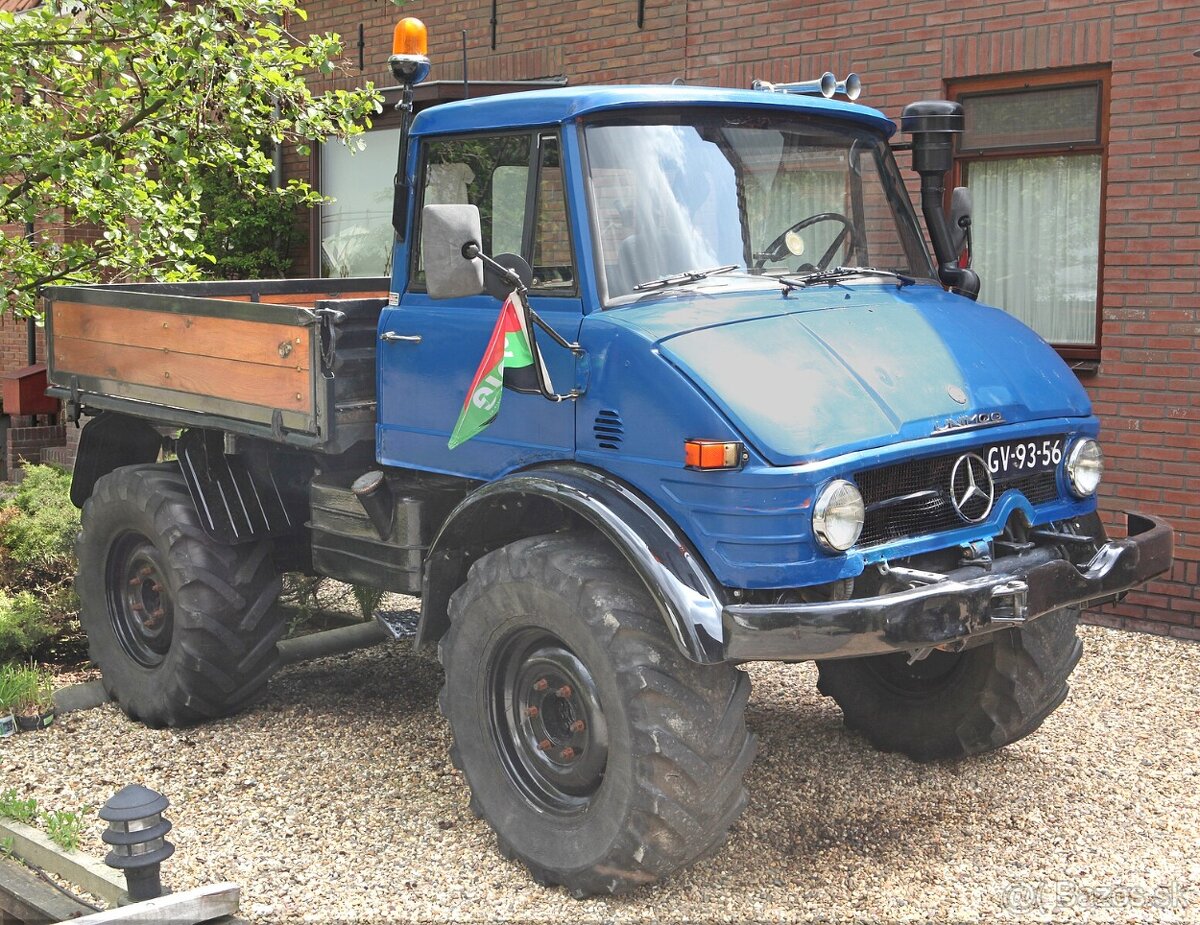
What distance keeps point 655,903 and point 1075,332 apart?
16.4 ft

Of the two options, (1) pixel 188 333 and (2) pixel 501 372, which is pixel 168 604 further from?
(2) pixel 501 372

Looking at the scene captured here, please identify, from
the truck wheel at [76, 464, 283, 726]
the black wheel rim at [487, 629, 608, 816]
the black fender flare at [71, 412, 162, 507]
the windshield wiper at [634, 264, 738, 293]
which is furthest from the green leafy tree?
the black wheel rim at [487, 629, 608, 816]

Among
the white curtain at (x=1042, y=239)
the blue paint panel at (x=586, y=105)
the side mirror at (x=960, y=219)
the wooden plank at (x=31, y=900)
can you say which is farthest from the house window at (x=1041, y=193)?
the wooden plank at (x=31, y=900)

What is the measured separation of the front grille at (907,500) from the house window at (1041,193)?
3.97 metres

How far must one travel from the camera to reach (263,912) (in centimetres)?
422

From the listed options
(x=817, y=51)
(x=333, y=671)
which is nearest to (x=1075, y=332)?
(x=817, y=51)

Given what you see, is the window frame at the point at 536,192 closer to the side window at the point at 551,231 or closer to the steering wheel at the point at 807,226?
the side window at the point at 551,231

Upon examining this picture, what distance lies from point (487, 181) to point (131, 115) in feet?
12.5

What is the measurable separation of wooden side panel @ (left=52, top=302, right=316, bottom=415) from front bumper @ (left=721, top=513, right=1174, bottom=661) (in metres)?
2.12

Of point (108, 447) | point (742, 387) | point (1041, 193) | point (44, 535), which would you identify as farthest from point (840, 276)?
point (44, 535)

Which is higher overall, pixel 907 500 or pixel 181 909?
pixel 907 500

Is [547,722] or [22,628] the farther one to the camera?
[22,628]

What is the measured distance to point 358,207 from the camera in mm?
12047

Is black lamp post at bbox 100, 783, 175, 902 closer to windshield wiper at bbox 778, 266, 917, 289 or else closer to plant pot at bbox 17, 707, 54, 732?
plant pot at bbox 17, 707, 54, 732
